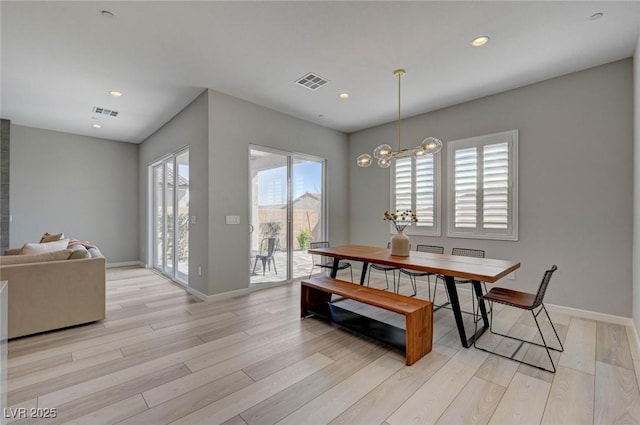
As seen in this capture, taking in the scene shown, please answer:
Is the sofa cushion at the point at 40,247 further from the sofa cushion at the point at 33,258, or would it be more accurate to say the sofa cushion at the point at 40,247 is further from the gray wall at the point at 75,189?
the gray wall at the point at 75,189

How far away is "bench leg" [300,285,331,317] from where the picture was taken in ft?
11.1

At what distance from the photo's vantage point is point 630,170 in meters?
3.06

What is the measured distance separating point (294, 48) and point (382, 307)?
9.06 ft

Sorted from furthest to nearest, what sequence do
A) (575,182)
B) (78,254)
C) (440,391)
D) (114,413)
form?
(575,182) → (78,254) → (440,391) → (114,413)

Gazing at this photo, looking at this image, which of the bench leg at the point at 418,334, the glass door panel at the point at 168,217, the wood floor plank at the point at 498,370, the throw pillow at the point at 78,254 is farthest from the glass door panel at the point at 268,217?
the wood floor plank at the point at 498,370

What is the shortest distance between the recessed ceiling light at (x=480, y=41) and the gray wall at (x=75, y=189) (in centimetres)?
750

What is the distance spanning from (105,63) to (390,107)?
12.7 feet

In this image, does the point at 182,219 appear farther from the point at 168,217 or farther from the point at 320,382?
the point at 320,382

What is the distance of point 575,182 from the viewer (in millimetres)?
3396

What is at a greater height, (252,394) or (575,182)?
(575,182)

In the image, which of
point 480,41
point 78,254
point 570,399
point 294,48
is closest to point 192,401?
point 78,254

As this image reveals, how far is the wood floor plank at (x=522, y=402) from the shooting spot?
1.72m

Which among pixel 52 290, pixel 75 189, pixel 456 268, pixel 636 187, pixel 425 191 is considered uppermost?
pixel 75 189

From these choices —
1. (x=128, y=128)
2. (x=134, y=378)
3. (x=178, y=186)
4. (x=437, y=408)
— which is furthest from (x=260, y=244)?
(x=128, y=128)
